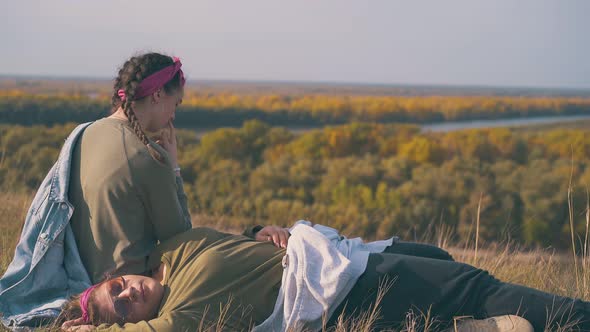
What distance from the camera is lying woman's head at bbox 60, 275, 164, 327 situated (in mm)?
2896

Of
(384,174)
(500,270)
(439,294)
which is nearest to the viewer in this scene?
(439,294)

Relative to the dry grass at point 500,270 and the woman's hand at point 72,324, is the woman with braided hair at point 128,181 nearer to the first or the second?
the woman's hand at point 72,324

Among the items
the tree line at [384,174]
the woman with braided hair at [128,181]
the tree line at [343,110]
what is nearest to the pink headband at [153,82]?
the woman with braided hair at [128,181]

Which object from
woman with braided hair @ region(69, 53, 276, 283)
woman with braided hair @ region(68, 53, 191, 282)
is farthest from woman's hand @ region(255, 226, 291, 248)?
woman with braided hair @ region(68, 53, 191, 282)

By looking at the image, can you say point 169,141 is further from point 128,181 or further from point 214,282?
point 214,282

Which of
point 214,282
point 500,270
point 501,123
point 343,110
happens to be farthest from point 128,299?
point 501,123

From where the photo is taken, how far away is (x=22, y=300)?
3.20 m

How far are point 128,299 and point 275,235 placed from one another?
2.68 ft

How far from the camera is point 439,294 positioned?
3.05m

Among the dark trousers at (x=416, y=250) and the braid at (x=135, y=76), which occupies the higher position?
the braid at (x=135, y=76)

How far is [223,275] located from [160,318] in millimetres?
345

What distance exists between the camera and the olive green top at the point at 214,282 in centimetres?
281

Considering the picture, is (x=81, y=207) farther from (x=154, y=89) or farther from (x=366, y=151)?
(x=366, y=151)

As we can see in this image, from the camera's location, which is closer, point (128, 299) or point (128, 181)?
point (128, 299)
